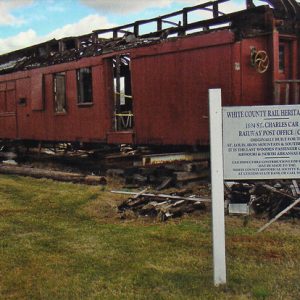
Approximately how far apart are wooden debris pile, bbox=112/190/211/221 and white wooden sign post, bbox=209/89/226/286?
325cm

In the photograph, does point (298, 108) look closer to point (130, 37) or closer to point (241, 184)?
point (241, 184)

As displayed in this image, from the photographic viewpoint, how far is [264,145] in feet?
17.4

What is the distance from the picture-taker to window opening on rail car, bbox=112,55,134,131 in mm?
14172

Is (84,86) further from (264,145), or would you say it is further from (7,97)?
(264,145)

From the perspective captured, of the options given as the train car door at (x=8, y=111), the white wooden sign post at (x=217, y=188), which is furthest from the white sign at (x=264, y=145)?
the train car door at (x=8, y=111)

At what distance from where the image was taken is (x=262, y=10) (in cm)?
1123

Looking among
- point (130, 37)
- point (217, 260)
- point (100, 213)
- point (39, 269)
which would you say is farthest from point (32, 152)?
point (217, 260)

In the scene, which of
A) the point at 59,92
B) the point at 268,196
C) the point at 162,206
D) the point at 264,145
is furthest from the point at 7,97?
the point at 264,145

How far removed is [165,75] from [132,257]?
22.9 ft

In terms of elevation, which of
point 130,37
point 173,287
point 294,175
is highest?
point 130,37

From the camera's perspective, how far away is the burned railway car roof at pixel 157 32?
36.9 ft

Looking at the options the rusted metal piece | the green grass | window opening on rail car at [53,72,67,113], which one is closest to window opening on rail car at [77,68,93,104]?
window opening on rail car at [53,72,67,113]

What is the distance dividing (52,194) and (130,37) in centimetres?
523

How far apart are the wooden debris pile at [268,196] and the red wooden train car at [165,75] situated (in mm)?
2806
